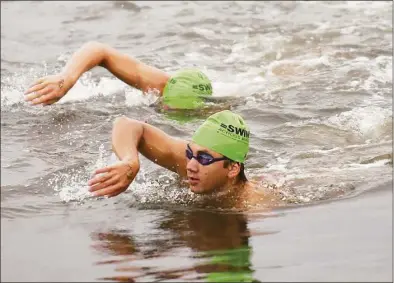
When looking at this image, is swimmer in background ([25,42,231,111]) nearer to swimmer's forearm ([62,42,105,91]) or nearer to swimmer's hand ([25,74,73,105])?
swimmer's forearm ([62,42,105,91])

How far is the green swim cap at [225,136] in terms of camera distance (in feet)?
23.7

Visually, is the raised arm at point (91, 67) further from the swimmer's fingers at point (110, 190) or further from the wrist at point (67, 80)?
the swimmer's fingers at point (110, 190)

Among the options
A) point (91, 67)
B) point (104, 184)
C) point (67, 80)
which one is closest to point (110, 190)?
point (104, 184)

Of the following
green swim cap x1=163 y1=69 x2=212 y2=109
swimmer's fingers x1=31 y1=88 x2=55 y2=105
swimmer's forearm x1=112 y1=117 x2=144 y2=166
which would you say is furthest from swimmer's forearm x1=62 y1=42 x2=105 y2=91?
green swim cap x1=163 y1=69 x2=212 y2=109

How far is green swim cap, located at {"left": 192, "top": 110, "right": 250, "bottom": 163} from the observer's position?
7230 millimetres

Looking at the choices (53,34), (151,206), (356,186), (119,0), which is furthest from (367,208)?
(119,0)

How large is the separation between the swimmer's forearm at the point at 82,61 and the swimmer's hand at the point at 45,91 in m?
0.30

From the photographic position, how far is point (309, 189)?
7824 millimetres

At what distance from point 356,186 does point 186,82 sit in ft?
11.1

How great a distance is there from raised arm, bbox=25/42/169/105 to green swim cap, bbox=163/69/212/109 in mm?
136

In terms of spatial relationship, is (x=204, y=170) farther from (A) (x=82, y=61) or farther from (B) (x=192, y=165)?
(A) (x=82, y=61)

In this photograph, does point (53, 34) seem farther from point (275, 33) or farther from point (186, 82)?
point (186, 82)

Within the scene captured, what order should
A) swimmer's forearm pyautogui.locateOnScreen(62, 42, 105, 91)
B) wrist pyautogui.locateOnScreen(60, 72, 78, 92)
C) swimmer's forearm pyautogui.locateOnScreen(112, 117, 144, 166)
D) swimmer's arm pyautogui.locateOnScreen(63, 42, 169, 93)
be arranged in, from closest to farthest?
1. swimmer's forearm pyautogui.locateOnScreen(112, 117, 144, 166)
2. wrist pyautogui.locateOnScreen(60, 72, 78, 92)
3. swimmer's forearm pyautogui.locateOnScreen(62, 42, 105, 91)
4. swimmer's arm pyautogui.locateOnScreen(63, 42, 169, 93)

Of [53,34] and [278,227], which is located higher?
[278,227]
